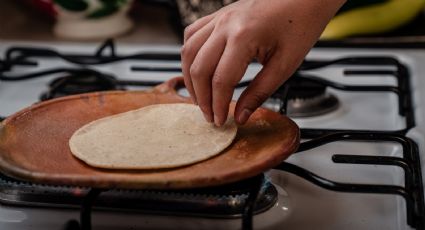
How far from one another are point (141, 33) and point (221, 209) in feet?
2.01

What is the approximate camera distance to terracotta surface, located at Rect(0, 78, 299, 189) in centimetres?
48

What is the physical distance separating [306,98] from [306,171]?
0.21m

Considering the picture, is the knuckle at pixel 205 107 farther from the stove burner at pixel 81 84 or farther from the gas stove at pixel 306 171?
the stove burner at pixel 81 84

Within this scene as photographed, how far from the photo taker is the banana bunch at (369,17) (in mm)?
961

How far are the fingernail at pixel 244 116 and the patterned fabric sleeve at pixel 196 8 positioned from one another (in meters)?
0.43

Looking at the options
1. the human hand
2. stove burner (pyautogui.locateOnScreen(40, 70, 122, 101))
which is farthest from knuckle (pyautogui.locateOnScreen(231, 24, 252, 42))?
stove burner (pyautogui.locateOnScreen(40, 70, 122, 101))

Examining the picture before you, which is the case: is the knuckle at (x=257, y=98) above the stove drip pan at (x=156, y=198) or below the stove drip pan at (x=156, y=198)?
above

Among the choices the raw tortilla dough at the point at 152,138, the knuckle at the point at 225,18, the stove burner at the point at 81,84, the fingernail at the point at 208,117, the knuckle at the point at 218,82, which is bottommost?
the stove burner at the point at 81,84

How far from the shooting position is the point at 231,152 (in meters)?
0.55

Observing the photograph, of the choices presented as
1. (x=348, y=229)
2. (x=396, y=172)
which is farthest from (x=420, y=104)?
(x=348, y=229)

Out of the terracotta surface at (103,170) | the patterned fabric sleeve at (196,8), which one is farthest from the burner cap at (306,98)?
the patterned fabric sleeve at (196,8)

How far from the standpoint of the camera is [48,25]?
1.11 meters

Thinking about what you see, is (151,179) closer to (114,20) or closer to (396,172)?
(396,172)

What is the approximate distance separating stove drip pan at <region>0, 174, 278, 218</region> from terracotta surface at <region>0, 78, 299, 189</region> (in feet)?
0.09
